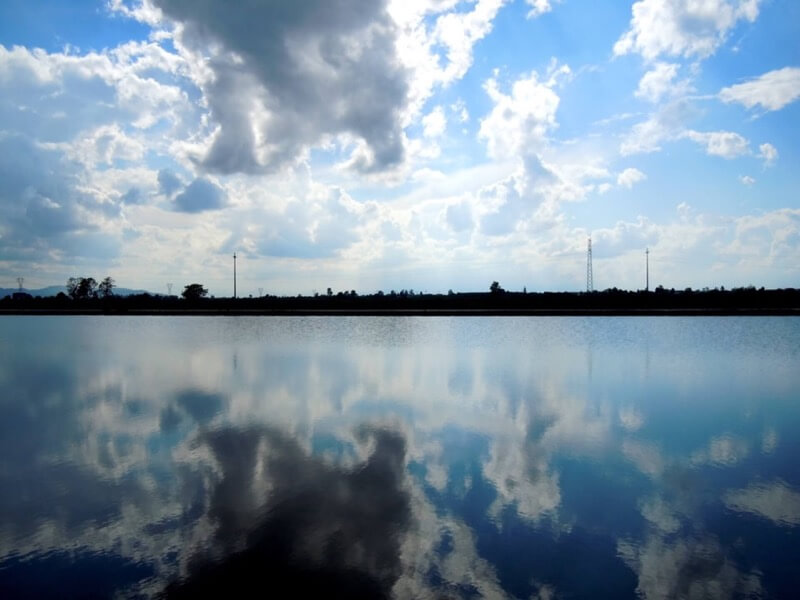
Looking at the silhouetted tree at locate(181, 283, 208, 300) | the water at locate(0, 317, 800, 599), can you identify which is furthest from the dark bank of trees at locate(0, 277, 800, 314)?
the water at locate(0, 317, 800, 599)

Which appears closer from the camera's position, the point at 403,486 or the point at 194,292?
the point at 403,486

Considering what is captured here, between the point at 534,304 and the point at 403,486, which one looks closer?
the point at 403,486

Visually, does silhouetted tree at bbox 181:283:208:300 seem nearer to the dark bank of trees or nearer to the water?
the dark bank of trees

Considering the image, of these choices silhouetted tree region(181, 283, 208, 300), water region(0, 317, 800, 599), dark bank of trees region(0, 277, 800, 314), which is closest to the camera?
water region(0, 317, 800, 599)

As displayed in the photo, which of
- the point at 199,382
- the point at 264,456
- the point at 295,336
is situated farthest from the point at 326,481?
the point at 295,336

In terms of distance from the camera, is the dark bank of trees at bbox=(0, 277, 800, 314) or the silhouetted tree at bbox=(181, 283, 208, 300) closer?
the dark bank of trees at bbox=(0, 277, 800, 314)

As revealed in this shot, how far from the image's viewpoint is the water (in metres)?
6.08

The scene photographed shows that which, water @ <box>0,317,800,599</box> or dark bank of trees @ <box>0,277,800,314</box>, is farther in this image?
dark bank of trees @ <box>0,277,800,314</box>

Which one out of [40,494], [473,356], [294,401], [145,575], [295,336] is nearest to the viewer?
[145,575]

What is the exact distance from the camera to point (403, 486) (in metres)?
8.78

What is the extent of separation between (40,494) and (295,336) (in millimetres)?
31146

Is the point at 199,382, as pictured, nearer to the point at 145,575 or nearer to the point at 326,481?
the point at 326,481

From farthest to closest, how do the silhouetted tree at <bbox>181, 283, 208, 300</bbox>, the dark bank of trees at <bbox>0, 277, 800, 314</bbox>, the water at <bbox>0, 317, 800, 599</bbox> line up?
the silhouetted tree at <bbox>181, 283, 208, 300</bbox> → the dark bank of trees at <bbox>0, 277, 800, 314</bbox> → the water at <bbox>0, 317, 800, 599</bbox>

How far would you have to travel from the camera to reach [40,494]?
8727mm
